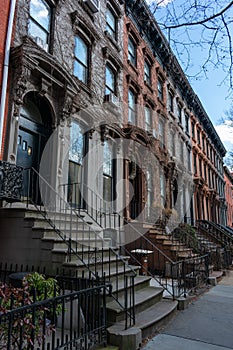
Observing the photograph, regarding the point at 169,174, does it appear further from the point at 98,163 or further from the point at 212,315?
the point at 212,315

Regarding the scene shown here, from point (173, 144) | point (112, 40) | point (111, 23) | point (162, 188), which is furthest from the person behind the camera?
point (173, 144)

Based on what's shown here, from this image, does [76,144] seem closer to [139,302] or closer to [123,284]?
[123,284]

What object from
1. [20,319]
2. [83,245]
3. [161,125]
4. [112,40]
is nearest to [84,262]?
[83,245]

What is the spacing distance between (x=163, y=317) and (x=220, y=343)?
3.24ft

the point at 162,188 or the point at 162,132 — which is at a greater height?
the point at 162,132

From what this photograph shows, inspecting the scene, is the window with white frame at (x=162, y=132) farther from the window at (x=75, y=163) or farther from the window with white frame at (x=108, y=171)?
the window at (x=75, y=163)

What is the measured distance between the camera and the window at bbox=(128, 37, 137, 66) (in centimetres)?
1384

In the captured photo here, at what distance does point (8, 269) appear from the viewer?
5785 mm

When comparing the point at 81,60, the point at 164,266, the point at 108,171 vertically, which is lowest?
the point at 164,266

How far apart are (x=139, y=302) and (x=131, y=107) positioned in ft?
32.6

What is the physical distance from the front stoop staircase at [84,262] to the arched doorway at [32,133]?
1.37 metres

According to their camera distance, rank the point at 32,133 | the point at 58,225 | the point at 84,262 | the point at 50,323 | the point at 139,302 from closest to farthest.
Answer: the point at 50,323 → the point at 139,302 → the point at 84,262 → the point at 58,225 → the point at 32,133

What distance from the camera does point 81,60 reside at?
9.88 meters

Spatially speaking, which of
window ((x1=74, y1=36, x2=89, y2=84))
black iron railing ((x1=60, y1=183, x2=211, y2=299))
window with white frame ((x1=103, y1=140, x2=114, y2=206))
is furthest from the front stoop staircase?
window ((x1=74, y1=36, x2=89, y2=84))
